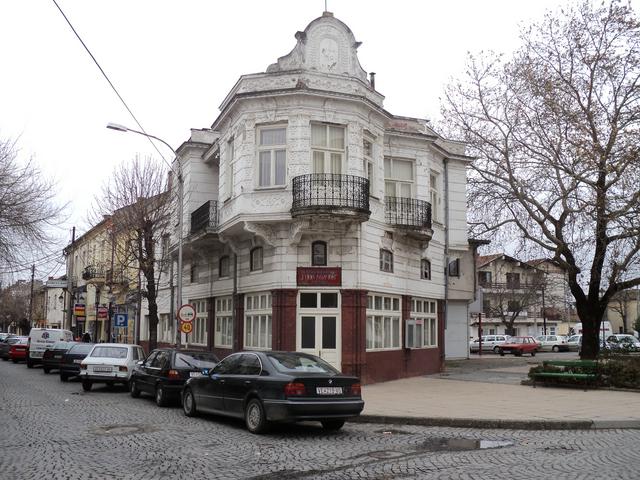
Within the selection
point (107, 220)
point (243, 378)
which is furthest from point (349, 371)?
point (107, 220)

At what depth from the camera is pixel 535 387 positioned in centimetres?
2059

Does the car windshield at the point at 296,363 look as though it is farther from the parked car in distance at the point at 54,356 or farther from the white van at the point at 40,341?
the white van at the point at 40,341

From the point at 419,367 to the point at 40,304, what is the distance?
76.0m

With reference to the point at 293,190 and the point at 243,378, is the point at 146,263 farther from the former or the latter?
the point at 243,378

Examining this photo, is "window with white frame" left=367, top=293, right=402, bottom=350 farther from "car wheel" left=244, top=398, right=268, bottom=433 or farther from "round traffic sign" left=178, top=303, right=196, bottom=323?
"car wheel" left=244, top=398, right=268, bottom=433

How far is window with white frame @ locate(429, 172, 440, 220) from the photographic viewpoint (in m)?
27.0

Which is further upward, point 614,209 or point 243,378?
point 614,209

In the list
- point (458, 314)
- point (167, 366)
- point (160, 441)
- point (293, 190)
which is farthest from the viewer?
point (458, 314)

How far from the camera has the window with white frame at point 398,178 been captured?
81.5 feet

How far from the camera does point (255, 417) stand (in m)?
12.0

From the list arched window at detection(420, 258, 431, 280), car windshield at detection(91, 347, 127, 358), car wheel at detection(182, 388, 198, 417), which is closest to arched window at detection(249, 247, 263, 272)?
car windshield at detection(91, 347, 127, 358)

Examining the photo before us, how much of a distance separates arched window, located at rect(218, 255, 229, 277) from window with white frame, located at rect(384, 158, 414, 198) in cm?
680

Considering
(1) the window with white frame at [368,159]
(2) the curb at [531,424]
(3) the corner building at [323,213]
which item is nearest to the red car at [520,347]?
(3) the corner building at [323,213]

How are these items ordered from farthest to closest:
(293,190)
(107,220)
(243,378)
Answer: (107,220)
(293,190)
(243,378)
